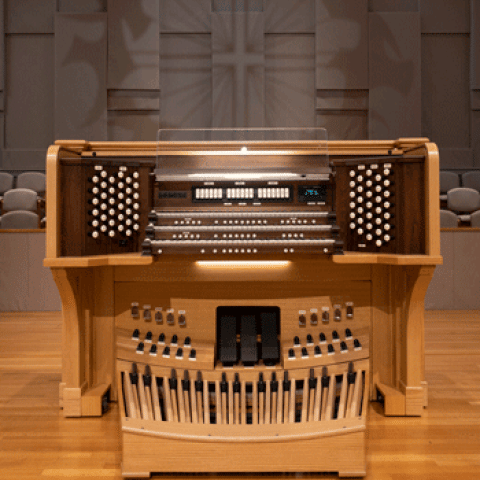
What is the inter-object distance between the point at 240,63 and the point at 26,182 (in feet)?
10.5

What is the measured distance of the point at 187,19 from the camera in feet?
20.5

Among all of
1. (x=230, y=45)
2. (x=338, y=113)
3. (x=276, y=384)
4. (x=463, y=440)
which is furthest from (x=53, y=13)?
(x=463, y=440)

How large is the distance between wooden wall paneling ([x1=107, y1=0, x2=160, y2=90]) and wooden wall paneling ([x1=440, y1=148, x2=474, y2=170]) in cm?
414

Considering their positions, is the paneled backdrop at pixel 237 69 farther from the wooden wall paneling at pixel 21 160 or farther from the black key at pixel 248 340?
the black key at pixel 248 340

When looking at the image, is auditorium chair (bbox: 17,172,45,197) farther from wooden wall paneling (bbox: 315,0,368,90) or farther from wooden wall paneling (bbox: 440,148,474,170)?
wooden wall paneling (bbox: 440,148,474,170)

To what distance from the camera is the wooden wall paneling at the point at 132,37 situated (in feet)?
20.1

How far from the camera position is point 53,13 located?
633 cm

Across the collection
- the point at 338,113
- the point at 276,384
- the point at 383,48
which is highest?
the point at 383,48

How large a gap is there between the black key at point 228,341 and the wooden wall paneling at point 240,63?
4617mm

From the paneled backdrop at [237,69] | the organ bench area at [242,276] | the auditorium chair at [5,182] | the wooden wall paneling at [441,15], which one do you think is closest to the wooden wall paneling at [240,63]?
the paneled backdrop at [237,69]

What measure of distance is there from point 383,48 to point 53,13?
4459mm

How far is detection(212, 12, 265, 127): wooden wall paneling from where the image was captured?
6152mm

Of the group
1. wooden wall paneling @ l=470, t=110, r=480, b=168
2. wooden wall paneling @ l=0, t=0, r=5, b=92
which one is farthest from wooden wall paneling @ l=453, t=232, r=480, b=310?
wooden wall paneling @ l=0, t=0, r=5, b=92

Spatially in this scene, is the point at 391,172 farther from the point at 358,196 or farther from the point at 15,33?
the point at 15,33
